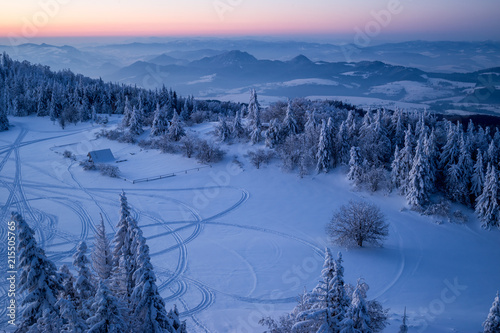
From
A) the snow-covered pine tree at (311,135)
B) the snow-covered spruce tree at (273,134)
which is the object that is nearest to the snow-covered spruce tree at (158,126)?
the snow-covered spruce tree at (273,134)

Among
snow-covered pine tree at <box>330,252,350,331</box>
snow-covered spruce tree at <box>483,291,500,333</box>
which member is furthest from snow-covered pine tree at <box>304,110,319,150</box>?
snow-covered pine tree at <box>330,252,350,331</box>

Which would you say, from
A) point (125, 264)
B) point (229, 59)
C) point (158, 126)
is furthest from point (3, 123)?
point (229, 59)

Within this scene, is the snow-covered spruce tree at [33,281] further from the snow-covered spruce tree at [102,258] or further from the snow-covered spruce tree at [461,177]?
the snow-covered spruce tree at [461,177]

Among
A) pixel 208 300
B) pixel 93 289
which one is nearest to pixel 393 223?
pixel 208 300

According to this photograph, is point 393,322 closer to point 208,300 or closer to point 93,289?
point 208,300

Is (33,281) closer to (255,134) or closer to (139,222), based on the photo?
(139,222)

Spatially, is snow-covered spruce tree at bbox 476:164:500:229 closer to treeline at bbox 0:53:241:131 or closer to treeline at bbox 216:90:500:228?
treeline at bbox 216:90:500:228
